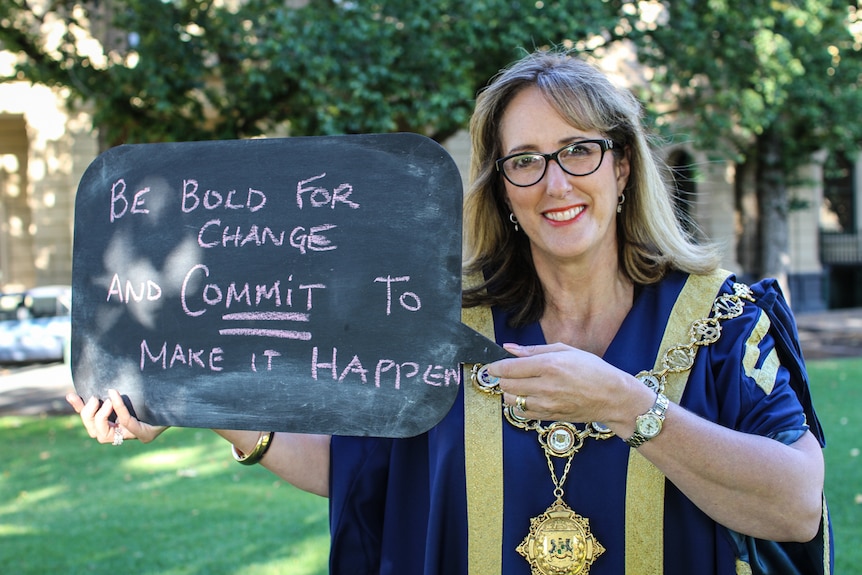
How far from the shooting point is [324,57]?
8414mm

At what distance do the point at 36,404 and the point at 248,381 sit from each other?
9.25 m

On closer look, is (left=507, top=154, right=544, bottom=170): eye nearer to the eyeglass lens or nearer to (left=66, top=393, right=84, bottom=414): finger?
the eyeglass lens

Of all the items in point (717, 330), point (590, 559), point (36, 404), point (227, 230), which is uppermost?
point (227, 230)

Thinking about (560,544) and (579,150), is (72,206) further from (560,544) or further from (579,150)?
(560,544)

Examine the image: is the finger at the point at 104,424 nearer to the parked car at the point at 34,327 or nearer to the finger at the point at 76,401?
the finger at the point at 76,401

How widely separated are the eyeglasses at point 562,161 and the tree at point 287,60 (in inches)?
259

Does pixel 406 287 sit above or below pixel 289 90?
below

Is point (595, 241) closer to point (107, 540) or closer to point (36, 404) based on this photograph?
point (107, 540)

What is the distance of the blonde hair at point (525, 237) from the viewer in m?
1.95


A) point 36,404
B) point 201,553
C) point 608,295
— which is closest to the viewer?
point 608,295

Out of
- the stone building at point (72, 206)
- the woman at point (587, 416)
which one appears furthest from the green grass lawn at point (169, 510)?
the stone building at point (72, 206)

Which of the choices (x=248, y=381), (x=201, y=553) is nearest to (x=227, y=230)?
(x=248, y=381)

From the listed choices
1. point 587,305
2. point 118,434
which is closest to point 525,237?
point 587,305

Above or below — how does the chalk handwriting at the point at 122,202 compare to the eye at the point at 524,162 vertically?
below
